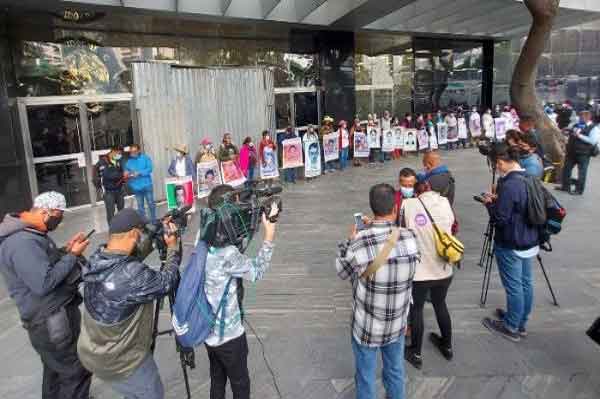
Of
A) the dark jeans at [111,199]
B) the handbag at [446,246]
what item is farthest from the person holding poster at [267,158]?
the handbag at [446,246]

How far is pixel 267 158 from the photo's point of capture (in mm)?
11758

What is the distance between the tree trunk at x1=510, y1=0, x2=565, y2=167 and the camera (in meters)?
8.10

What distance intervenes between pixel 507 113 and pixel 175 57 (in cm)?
1309

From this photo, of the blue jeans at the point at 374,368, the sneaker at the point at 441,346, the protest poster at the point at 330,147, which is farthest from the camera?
the protest poster at the point at 330,147

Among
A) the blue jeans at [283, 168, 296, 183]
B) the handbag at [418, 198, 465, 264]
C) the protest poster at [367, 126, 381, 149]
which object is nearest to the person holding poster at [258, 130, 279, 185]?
the blue jeans at [283, 168, 296, 183]

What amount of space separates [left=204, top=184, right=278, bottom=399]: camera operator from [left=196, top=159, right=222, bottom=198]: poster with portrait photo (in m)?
6.77

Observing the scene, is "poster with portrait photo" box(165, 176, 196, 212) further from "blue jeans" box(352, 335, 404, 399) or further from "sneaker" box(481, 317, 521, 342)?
"blue jeans" box(352, 335, 404, 399)

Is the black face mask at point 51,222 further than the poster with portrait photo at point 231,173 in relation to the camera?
No

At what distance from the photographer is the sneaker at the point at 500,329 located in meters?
4.48

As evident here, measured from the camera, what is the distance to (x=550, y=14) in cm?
810

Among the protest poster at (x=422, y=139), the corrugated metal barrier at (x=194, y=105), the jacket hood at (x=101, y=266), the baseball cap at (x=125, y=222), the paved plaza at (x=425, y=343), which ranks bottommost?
the paved plaza at (x=425, y=343)

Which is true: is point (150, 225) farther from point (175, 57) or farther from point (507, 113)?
point (507, 113)

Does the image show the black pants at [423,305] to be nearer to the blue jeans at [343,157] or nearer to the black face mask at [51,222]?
the black face mask at [51,222]

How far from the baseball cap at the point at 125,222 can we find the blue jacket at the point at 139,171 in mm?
5990
